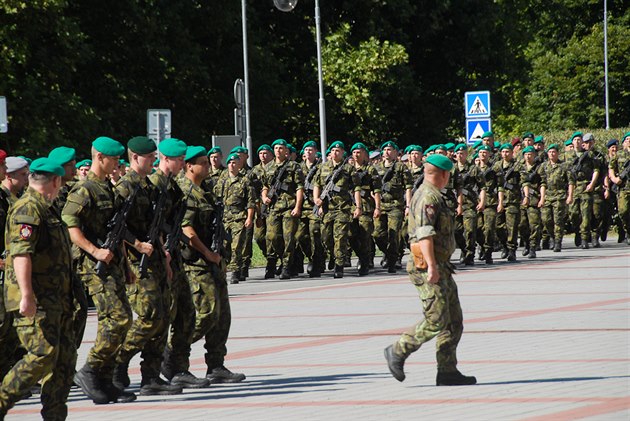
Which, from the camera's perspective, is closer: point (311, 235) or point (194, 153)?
point (194, 153)

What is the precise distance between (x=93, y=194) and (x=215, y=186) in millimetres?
10761

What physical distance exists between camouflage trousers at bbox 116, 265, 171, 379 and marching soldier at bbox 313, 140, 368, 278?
35.2ft

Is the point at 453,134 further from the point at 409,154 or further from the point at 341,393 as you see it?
the point at 341,393

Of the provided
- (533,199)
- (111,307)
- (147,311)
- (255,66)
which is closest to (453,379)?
(147,311)

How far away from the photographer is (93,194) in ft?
30.8

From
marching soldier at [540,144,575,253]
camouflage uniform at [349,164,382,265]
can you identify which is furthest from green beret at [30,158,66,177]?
marching soldier at [540,144,575,253]

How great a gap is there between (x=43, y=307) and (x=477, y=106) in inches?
748

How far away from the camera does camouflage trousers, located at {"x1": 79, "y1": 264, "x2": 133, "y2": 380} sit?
9320 mm

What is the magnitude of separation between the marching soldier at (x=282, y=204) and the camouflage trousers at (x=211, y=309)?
9.70 metres

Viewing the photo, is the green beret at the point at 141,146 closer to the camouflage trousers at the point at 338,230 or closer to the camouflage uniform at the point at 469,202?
the camouflage trousers at the point at 338,230

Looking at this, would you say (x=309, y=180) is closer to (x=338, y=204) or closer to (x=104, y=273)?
(x=338, y=204)

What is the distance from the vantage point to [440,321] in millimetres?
9836

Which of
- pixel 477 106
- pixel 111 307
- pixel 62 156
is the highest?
pixel 477 106

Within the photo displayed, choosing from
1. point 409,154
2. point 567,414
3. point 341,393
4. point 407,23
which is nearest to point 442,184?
point 341,393
